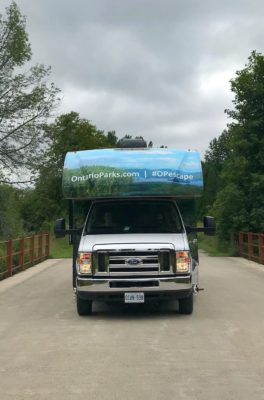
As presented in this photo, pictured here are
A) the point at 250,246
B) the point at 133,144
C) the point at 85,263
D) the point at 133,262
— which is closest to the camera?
the point at 133,262

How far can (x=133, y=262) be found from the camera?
980 centimetres

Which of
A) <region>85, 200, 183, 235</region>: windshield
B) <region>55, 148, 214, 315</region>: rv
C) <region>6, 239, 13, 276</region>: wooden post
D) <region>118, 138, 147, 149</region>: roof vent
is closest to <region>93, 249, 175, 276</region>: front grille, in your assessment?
<region>55, 148, 214, 315</region>: rv

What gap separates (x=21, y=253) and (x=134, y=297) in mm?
10816

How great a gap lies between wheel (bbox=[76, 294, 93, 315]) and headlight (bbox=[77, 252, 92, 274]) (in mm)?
627

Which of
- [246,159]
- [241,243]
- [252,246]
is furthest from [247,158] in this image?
[252,246]

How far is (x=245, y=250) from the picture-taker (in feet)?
89.8

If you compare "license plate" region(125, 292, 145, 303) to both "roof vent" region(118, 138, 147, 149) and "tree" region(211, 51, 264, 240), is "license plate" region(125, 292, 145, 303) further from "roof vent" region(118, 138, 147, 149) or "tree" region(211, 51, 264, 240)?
"tree" region(211, 51, 264, 240)

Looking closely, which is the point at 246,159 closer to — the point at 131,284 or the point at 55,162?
the point at 55,162

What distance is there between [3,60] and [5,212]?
24.1 feet

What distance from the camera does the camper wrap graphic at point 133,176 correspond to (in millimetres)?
10594

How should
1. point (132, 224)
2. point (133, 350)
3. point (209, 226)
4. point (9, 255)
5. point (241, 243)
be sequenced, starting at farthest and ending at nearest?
point (241, 243)
point (9, 255)
point (209, 226)
point (132, 224)
point (133, 350)

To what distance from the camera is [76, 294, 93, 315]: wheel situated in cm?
1030

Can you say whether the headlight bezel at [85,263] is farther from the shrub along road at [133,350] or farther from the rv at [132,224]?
the shrub along road at [133,350]

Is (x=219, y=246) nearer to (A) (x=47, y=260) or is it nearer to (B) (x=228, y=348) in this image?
(A) (x=47, y=260)
